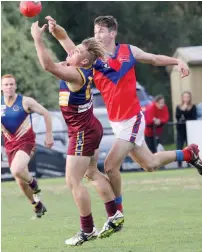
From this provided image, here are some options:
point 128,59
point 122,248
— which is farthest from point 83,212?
point 128,59

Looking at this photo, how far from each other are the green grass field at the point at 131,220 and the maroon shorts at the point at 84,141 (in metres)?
0.95

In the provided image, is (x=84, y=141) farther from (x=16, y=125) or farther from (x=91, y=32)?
(x=91, y=32)

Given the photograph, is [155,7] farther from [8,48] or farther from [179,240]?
[179,240]

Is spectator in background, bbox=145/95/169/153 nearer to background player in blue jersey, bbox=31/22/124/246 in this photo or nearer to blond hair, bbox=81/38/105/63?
background player in blue jersey, bbox=31/22/124/246

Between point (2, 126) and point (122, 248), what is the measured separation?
188 inches

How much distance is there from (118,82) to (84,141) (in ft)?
3.58

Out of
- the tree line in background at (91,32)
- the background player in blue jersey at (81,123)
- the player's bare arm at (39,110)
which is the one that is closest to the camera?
the background player in blue jersey at (81,123)

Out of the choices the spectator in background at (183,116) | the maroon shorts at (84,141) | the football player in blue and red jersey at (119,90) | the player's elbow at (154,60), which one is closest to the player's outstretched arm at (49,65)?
the maroon shorts at (84,141)

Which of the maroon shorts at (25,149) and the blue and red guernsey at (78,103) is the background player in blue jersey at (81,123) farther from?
the maroon shorts at (25,149)

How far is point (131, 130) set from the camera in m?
9.66

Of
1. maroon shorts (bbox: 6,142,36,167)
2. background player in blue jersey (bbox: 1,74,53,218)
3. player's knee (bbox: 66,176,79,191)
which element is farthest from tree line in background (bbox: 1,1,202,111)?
player's knee (bbox: 66,176,79,191)

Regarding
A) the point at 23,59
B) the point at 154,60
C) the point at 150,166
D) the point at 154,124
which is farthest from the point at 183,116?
the point at 154,60

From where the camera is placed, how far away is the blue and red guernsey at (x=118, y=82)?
31.6ft

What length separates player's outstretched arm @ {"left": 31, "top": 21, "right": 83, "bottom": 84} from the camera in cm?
820
